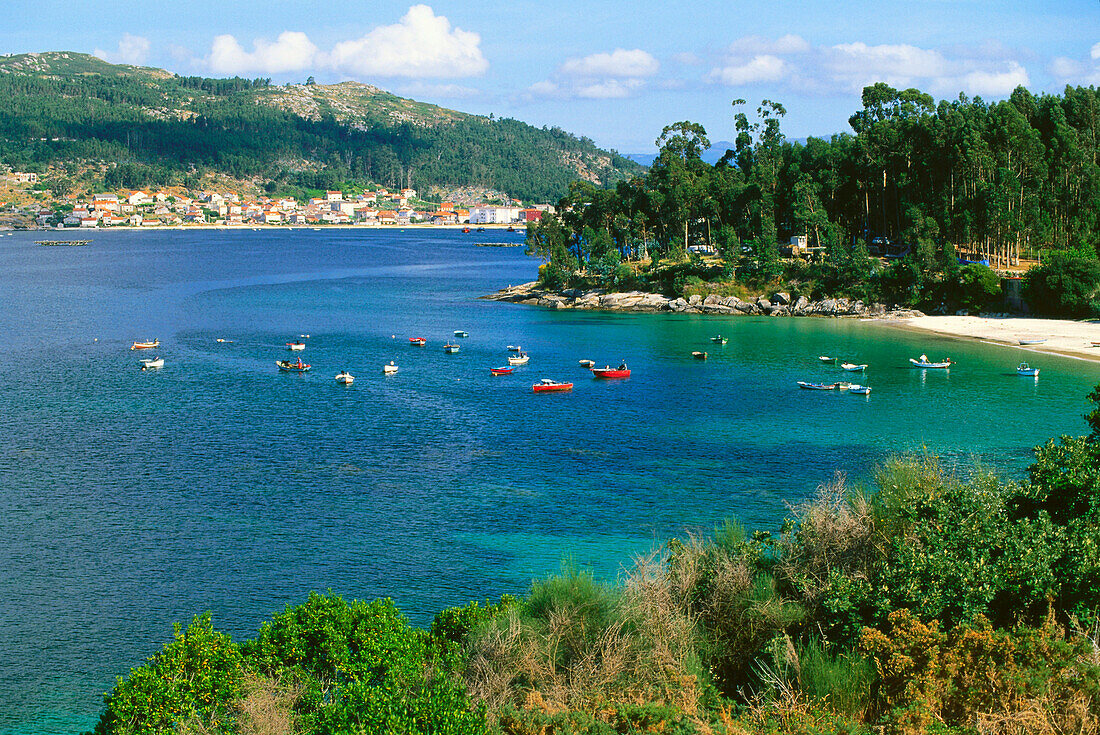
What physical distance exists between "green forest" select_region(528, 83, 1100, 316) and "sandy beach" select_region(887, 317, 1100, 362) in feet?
9.45

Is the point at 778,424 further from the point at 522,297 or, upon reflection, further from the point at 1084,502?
the point at 522,297

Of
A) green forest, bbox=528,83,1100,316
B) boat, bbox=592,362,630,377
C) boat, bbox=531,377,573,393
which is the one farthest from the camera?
green forest, bbox=528,83,1100,316

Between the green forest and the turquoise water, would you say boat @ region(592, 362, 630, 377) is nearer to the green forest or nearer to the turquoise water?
the turquoise water

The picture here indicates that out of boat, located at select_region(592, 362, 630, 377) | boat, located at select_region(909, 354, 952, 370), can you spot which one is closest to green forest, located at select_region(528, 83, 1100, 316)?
boat, located at select_region(909, 354, 952, 370)

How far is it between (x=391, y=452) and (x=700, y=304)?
167 feet

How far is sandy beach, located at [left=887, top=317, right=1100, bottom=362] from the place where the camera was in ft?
193

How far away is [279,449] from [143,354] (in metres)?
28.8

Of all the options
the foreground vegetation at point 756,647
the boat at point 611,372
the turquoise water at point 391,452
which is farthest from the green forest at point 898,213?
the foreground vegetation at point 756,647

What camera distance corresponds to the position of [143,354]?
62594mm

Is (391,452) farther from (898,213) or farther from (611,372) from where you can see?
(898,213)

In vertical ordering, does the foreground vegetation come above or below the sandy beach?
below

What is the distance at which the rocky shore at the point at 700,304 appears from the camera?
78.7 metres

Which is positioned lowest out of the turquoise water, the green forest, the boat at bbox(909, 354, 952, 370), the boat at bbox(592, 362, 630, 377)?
the turquoise water

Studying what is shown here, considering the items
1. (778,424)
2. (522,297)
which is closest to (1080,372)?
(778,424)
